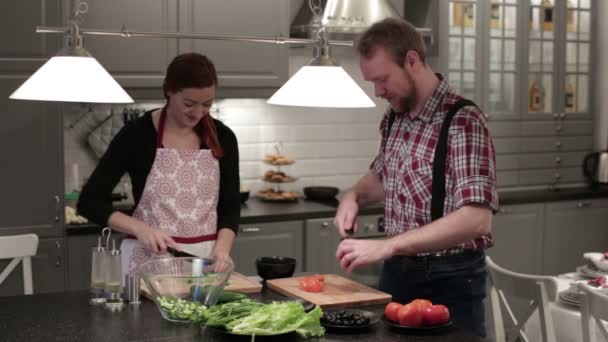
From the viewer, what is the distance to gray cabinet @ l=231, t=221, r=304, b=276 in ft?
15.9

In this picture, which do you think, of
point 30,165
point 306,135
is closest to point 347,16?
point 306,135

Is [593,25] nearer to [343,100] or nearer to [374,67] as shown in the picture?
[374,67]

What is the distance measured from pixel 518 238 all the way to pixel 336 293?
3.14 meters

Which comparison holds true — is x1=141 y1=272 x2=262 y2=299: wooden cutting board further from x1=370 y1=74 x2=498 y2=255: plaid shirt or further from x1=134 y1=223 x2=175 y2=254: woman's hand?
x1=370 y1=74 x2=498 y2=255: plaid shirt

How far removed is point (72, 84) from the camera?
236 centimetres

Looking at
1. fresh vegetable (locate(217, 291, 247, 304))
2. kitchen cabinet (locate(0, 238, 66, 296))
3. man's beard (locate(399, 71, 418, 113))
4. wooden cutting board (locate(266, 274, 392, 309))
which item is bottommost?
kitchen cabinet (locate(0, 238, 66, 296))

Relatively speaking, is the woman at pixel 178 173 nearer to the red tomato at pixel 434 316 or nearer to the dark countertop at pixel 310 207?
the red tomato at pixel 434 316

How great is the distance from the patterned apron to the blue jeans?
0.86m

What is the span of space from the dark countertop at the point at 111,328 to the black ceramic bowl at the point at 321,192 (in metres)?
2.65

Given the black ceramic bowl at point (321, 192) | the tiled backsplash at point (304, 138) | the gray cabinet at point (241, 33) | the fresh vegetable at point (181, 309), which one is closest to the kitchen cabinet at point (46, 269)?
the tiled backsplash at point (304, 138)

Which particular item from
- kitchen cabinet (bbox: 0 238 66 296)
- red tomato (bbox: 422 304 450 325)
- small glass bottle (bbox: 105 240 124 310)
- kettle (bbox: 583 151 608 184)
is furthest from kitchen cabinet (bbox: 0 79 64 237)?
kettle (bbox: 583 151 608 184)

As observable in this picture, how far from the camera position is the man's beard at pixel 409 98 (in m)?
3.04

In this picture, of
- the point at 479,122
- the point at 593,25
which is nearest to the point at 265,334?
the point at 479,122

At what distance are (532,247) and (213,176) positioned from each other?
2.99 metres
